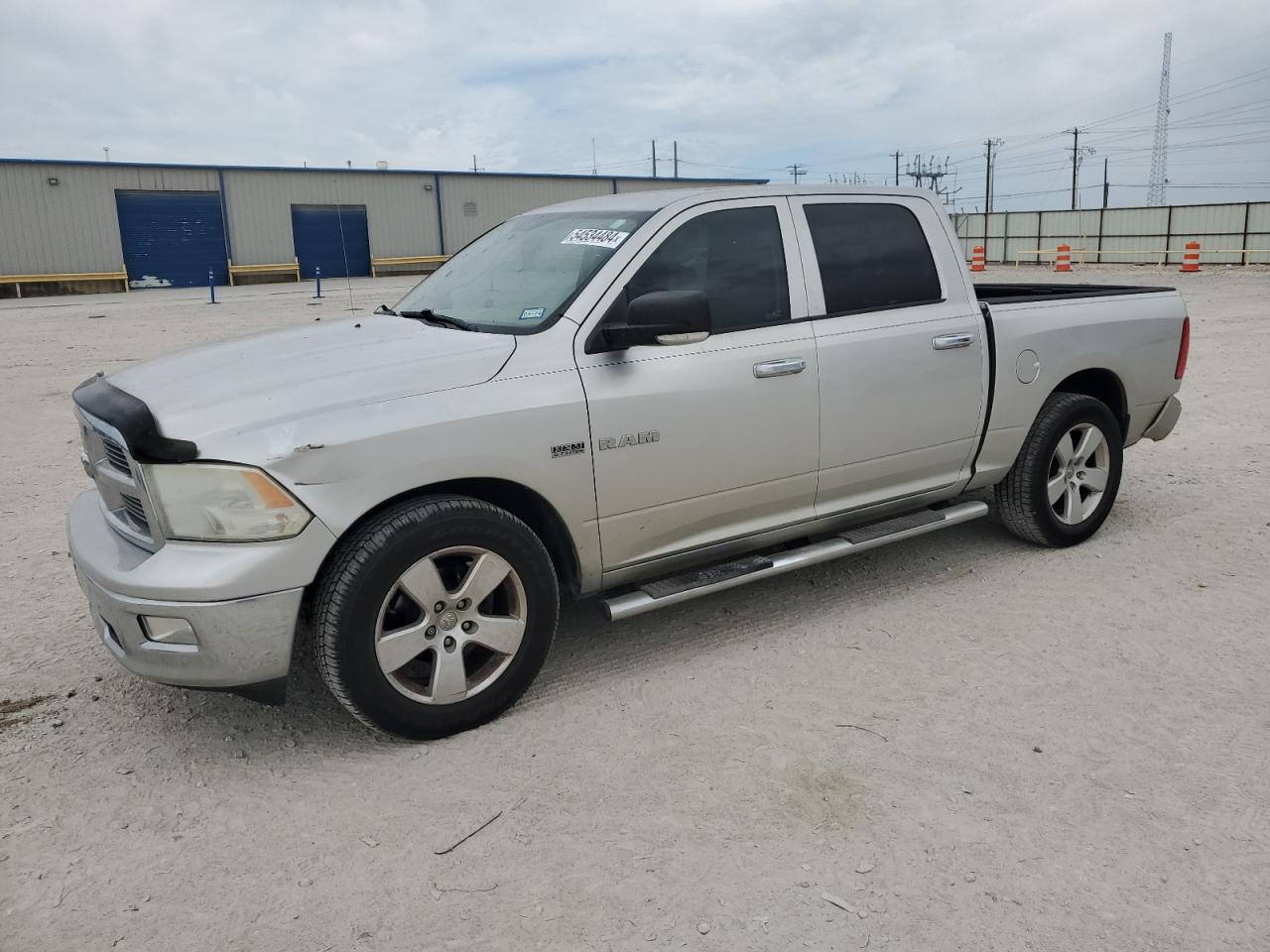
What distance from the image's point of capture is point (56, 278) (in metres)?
32.8

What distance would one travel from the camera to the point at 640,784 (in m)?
3.17

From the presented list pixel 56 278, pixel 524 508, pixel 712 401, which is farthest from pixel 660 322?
pixel 56 278

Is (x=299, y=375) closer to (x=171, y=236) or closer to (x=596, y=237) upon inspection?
(x=596, y=237)

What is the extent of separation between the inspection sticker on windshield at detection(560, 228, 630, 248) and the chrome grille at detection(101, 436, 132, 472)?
6.15 feet

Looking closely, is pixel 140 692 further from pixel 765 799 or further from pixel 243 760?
pixel 765 799

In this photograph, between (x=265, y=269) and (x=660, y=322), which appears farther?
(x=265, y=269)

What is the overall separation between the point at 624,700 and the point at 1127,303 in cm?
356

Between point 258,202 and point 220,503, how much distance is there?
124ft

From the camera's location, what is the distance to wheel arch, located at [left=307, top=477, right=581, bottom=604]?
334 centimetres

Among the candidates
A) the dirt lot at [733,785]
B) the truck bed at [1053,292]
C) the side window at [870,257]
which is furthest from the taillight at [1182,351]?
the side window at [870,257]

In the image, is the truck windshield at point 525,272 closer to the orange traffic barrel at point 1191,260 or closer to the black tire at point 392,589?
the black tire at point 392,589

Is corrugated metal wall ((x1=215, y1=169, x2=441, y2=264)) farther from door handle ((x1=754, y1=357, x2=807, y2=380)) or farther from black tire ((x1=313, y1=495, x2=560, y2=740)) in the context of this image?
black tire ((x1=313, y1=495, x2=560, y2=740))

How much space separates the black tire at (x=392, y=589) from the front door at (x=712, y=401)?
40cm

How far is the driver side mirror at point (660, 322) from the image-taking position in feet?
11.6
